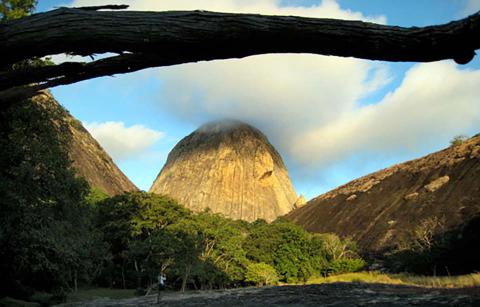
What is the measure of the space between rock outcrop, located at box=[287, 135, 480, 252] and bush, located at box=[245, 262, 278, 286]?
22826 millimetres

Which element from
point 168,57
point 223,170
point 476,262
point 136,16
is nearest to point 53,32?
point 136,16

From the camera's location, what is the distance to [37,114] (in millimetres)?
19344

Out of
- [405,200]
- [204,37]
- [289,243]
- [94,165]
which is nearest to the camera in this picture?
[204,37]

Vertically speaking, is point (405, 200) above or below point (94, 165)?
below

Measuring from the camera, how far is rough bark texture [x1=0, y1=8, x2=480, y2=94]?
3.73m

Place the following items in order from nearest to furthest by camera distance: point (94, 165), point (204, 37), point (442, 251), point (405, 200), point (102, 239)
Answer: point (204, 37)
point (442, 251)
point (102, 239)
point (405, 200)
point (94, 165)

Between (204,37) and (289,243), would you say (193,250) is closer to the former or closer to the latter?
(289,243)

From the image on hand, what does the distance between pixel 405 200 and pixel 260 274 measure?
35904 mm

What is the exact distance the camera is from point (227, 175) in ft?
565

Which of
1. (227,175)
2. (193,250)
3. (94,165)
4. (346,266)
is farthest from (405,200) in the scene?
(227,175)

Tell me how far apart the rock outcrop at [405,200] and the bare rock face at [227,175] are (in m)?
57.8

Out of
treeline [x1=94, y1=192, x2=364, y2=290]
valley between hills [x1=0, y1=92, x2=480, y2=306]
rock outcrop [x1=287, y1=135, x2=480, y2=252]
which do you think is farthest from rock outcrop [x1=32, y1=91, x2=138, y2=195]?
rock outcrop [x1=287, y1=135, x2=480, y2=252]

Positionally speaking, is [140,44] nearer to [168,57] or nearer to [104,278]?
[168,57]

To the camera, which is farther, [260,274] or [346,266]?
[346,266]
